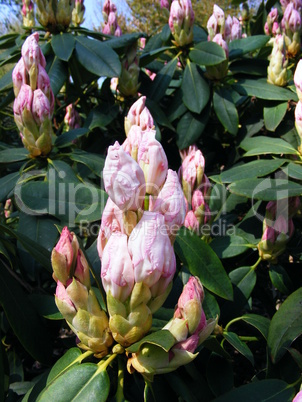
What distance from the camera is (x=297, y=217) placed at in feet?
5.31

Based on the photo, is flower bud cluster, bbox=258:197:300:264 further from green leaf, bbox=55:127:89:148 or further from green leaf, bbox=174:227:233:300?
green leaf, bbox=55:127:89:148

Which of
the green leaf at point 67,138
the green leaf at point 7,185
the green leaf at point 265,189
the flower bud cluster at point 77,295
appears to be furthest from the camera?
the green leaf at point 67,138

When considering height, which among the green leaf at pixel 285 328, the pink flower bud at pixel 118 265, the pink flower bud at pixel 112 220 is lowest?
the green leaf at pixel 285 328

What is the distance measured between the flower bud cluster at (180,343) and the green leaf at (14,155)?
912mm

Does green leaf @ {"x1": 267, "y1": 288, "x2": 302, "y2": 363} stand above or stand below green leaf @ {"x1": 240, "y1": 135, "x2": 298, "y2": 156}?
below

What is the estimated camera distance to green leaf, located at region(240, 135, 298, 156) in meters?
1.37

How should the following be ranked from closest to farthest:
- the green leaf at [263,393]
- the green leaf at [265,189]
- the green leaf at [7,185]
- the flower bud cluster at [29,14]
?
1. the green leaf at [263,393]
2. the green leaf at [265,189]
3. the green leaf at [7,185]
4. the flower bud cluster at [29,14]

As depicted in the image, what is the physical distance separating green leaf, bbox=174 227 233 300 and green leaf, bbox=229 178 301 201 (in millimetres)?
184

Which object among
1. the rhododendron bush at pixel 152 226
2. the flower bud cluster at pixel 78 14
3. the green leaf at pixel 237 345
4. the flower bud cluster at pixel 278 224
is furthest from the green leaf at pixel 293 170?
the flower bud cluster at pixel 78 14

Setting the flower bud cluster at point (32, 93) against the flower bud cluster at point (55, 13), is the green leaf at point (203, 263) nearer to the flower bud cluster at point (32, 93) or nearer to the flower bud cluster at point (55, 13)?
the flower bud cluster at point (32, 93)

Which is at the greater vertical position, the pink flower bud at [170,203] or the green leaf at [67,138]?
the pink flower bud at [170,203]

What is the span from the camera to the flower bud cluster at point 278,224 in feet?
4.25

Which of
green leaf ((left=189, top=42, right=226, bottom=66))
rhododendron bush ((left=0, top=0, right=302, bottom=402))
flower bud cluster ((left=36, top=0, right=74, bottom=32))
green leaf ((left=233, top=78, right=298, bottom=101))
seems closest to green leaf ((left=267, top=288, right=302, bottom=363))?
rhododendron bush ((left=0, top=0, right=302, bottom=402))

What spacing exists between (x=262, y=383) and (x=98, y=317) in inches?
15.2
